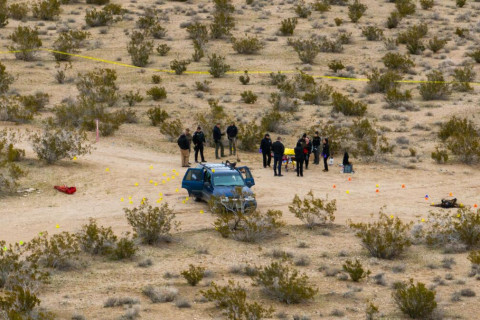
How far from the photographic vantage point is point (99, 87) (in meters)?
39.3

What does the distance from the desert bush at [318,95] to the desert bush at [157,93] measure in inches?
264

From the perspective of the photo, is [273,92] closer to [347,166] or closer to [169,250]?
[347,166]

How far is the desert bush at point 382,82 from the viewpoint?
4056cm

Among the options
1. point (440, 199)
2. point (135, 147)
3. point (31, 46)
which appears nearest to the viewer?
point (440, 199)

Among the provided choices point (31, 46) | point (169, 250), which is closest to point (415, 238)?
point (169, 250)

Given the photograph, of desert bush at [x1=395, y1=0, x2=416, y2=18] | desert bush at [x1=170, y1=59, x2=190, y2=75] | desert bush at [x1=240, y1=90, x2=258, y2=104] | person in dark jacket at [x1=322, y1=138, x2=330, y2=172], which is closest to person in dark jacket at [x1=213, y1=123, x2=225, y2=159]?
person in dark jacket at [x1=322, y1=138, x2=330, y2=172]

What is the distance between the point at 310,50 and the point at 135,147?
→ 17274 mm

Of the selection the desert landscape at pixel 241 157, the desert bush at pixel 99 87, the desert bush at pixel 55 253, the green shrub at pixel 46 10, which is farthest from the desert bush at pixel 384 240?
the green shrub at pixel 46 10

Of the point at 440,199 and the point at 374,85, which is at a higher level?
the point at 374,85

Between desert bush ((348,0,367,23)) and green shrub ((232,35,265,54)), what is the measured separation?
33.1ft

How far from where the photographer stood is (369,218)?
23672 millimetres

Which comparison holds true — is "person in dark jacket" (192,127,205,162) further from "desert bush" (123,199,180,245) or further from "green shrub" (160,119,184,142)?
"desert bush" (123,199,180,245)

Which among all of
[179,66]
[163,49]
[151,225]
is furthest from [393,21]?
[151,225]

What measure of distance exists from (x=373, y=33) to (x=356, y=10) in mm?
7295
